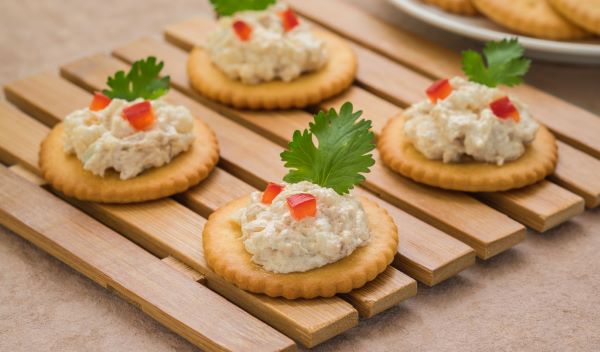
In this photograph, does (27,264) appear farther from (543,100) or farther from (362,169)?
(543,100)

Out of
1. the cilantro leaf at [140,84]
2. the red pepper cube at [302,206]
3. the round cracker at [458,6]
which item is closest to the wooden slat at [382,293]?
the red pepper cube at [302,206]

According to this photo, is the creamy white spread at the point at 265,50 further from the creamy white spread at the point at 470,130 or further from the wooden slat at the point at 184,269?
the wooden slat at the point at 184,269

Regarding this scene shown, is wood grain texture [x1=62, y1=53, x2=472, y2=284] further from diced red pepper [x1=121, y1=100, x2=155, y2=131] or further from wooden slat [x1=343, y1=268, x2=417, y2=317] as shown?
diced red pepper [x1=121, y1=100, x2=155, y2=131]

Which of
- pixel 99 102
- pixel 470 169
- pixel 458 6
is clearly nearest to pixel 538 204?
pixel 470 169

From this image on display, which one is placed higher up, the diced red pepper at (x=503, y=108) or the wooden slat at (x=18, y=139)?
the diced red pepper at (x=503, y=108)

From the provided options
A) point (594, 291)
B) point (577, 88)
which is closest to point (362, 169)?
point (594, 291)

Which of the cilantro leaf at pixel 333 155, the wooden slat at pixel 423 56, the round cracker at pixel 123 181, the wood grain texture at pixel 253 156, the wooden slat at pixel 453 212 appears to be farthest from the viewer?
the wooden slat at pixel 423 56

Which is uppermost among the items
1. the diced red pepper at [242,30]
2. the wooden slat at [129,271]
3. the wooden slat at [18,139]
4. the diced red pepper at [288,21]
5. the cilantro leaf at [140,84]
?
the diced red pepper at [288,21]
